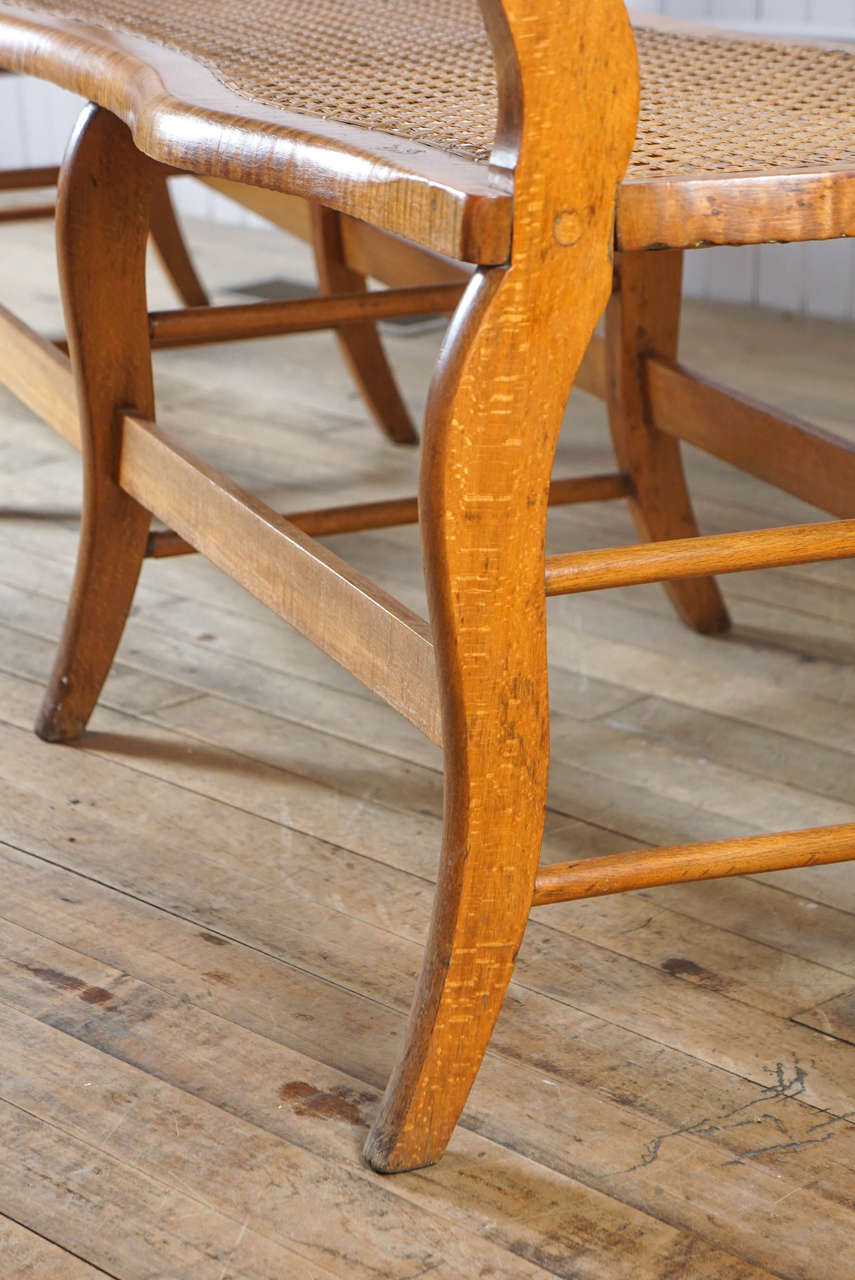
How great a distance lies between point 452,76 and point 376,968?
1.84 feet

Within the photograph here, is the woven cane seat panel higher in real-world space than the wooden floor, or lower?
higher

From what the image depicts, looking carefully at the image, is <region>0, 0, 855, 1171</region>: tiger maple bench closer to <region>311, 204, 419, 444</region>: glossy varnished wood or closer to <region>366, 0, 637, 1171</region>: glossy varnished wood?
<region>366, 0, 637, 1171</region>: glossy varnished wood

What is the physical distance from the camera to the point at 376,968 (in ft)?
3.45

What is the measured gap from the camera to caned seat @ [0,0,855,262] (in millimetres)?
698

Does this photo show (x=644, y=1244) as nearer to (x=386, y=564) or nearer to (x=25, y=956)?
(x=25, y=956)

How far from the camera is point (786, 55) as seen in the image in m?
1.11

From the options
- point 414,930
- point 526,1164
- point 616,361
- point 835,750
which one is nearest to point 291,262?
point 616,361

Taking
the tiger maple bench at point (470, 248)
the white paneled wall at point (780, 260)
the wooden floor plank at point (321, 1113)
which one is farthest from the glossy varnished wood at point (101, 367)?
the white paneled wall at point (780, 260)

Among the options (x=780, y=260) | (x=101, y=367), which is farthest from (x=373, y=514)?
(x=780, y=260)

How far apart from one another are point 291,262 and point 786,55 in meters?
2.38

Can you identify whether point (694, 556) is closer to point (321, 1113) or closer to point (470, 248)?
point (470, 248)

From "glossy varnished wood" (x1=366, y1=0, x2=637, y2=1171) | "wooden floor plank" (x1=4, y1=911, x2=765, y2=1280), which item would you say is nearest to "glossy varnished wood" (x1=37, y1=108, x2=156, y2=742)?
"wooden floor plank" (x1=4, y1=911, x2=765, y2=1280)

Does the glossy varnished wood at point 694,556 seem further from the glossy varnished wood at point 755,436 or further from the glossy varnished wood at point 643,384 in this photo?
the glossy varnished wood at point 643,384

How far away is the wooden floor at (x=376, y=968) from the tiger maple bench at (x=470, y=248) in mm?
82
